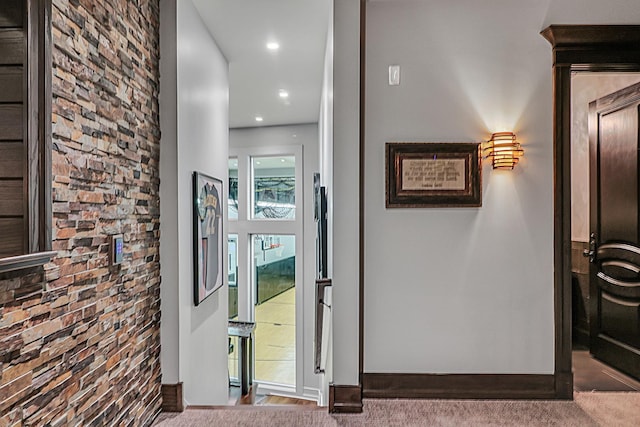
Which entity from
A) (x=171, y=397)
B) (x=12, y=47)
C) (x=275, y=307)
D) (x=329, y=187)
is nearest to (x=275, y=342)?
(x=275, y=307)

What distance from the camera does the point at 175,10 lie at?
2.44 metres

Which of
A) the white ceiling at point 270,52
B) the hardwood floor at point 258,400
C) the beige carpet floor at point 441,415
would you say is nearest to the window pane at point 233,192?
the white ceiling at point 270,52

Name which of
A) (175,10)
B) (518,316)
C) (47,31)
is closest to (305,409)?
(518,316)

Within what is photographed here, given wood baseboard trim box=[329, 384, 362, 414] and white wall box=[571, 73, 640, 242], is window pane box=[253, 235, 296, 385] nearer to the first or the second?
white wall box=[571, 73, 640, 242]

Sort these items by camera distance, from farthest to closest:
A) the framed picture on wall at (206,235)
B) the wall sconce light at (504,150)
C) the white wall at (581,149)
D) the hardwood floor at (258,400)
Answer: the hardwood floor at (258,400)
the white wall at (581,149)
the framed picture on wall at (206,235)
the wall sconce light at (504,150)

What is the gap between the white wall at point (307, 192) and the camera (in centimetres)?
598

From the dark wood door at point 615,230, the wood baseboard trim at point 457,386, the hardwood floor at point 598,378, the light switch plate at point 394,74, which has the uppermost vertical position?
the light switch plate at point 394,74

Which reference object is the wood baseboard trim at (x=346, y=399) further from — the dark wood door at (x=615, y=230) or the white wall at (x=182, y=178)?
the dark wood door at (x=615, y=230)

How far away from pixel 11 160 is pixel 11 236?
24 centimetres

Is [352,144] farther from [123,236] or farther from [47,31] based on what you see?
[47,31]

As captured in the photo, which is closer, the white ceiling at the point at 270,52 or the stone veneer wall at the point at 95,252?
the stone veneer wall at the point at 95,252

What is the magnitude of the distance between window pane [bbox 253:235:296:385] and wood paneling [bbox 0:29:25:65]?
5055 millimetres

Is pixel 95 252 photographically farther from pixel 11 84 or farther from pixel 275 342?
pixel 275 342

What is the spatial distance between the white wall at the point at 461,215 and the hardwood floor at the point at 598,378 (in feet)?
2.19
